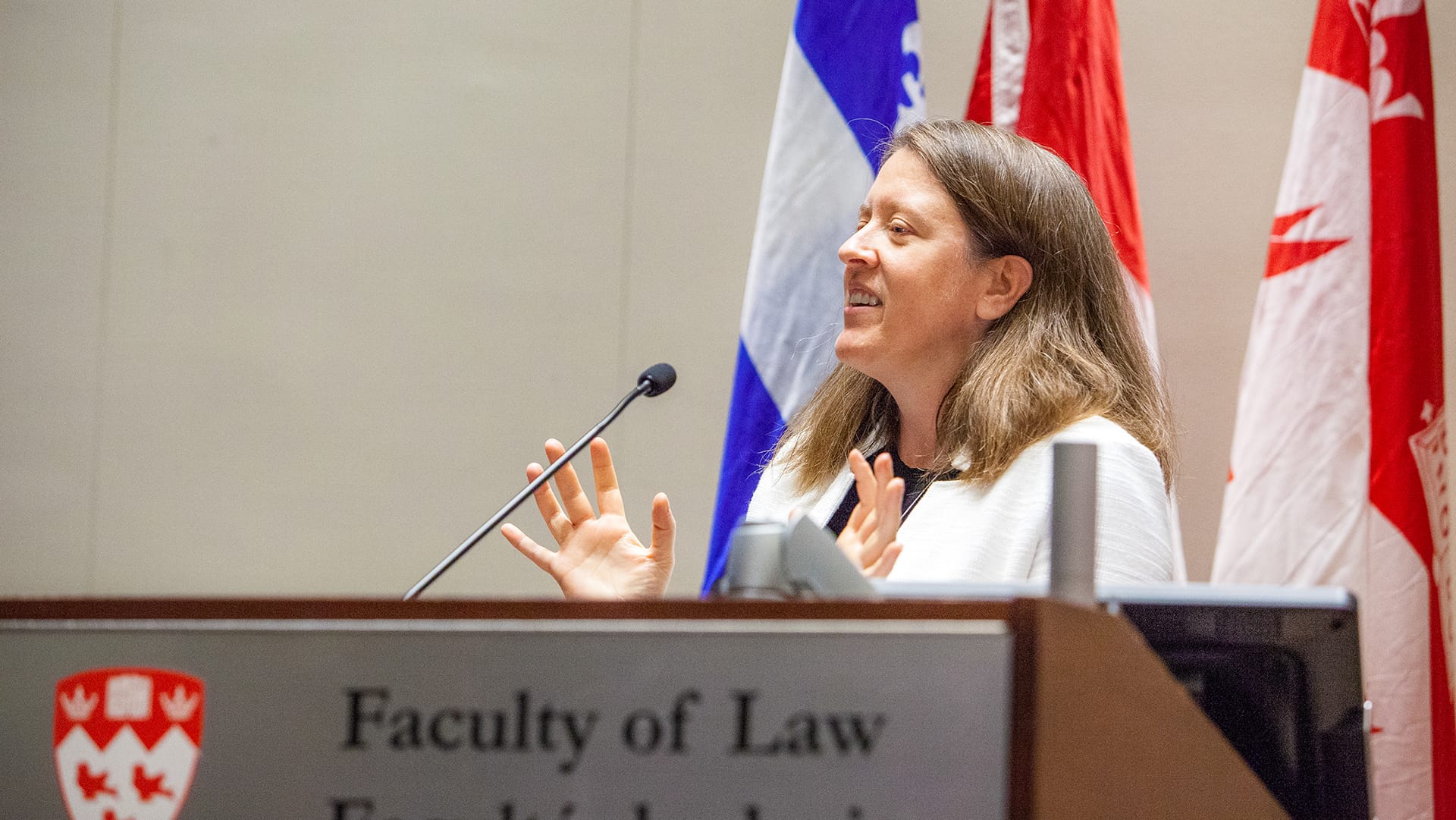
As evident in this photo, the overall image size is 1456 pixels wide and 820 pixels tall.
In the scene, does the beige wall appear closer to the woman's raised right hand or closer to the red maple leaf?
the red maple leaf

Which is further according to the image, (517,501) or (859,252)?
(859,252)

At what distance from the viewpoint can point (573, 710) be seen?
715 millimetres

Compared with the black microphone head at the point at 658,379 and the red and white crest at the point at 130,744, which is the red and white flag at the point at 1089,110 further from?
the red and white crest at the point at 130,744

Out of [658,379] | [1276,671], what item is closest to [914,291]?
[658,379]

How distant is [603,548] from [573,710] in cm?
100

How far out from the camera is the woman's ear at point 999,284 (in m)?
2.06

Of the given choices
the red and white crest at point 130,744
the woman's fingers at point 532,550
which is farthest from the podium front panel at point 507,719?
the woman's fingers at point 532,550

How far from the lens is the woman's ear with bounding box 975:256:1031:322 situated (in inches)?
81.2

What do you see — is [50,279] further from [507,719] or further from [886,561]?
[507,719]

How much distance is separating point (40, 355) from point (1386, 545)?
3302mm

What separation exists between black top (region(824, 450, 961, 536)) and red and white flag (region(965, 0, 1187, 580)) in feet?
2.23

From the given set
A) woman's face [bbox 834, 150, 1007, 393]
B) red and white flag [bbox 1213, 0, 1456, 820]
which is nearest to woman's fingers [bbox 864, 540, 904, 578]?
woman's face [bbox 834, 150, 1007, 393]

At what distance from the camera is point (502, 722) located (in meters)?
0.72

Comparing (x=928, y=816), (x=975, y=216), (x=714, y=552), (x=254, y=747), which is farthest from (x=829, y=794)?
(x=714, y=552)
